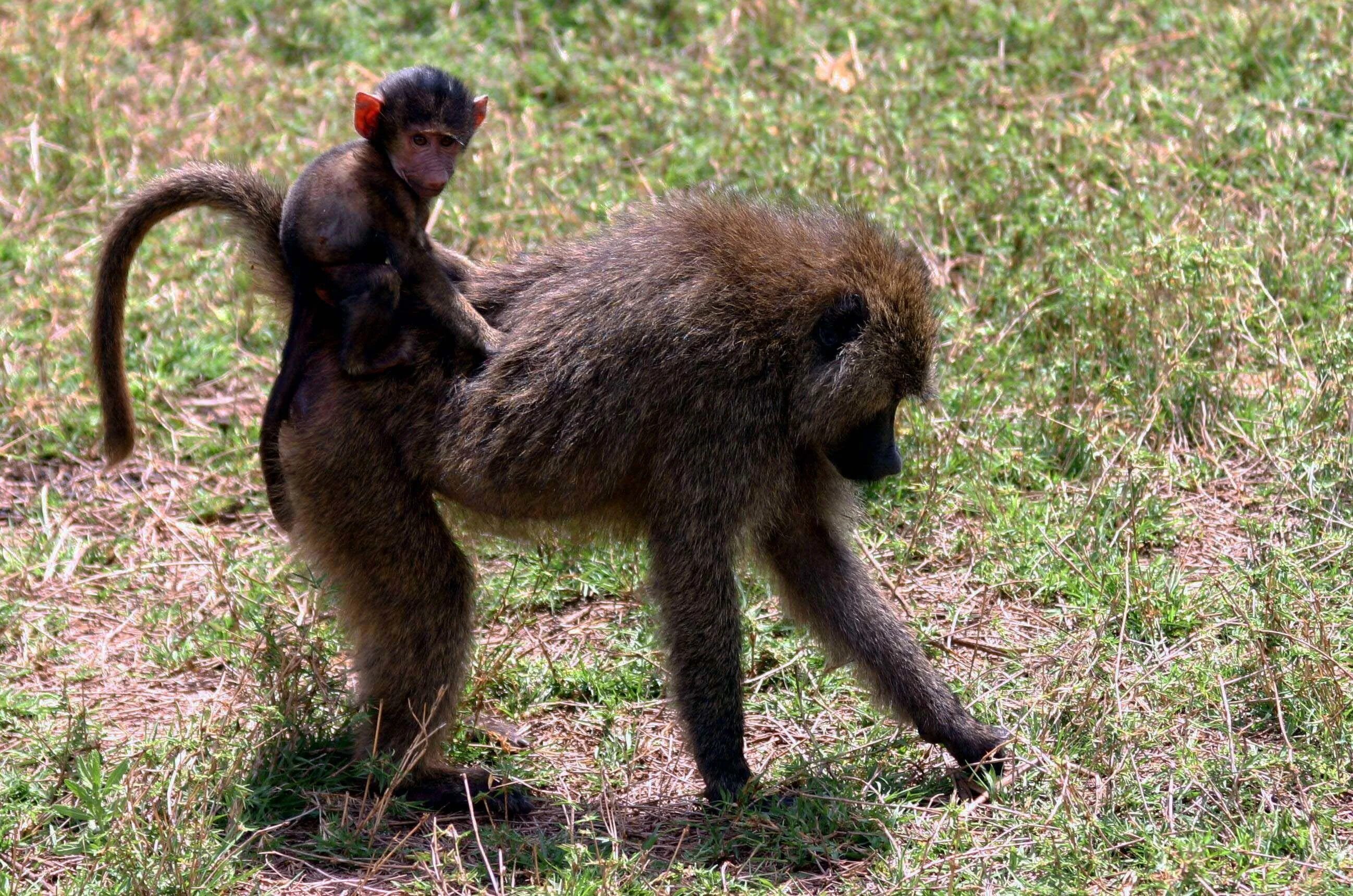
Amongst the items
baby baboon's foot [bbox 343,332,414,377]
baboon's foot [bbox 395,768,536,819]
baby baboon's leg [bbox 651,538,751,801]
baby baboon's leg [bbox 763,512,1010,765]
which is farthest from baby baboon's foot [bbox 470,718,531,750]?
baby baboon's foot [bbox 343,332,414,377]

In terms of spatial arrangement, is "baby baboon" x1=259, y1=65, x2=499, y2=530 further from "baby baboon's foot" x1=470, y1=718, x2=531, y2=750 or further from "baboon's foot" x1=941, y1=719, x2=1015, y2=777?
"baboon's foot" x1=941, y1=719, x2=1015, y2=777

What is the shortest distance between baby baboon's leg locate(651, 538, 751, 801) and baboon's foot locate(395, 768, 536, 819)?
0.52 metres

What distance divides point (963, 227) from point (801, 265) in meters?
2.29

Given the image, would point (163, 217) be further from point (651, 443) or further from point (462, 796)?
point (462, 796)

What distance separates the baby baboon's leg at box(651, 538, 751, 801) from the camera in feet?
12.7

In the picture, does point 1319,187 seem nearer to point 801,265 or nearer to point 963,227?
point 963,227

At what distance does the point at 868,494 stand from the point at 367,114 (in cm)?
218

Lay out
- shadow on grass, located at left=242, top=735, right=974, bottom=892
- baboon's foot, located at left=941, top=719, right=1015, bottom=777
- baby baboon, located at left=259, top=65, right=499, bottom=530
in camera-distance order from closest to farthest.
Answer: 1. shadow on grass, located at left=242, top=735, right=974, bottom=892
2. baby baboon, located at left=259, top=65, right=499, bottom=530
3. baboon's foot, located at left=941, top=719, right=1015, bottom=777

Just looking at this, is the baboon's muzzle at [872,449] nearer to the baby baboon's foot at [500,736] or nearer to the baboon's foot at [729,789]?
the baboon's foot at [729,789]

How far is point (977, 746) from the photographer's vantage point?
4.00 m

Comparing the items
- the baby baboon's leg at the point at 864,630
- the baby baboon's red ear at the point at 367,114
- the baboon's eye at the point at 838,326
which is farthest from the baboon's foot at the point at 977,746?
the baby baboon's red ear at the point at 367,114

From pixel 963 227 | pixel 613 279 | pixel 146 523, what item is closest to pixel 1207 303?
pixel 963 227

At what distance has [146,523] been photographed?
534 centimetres

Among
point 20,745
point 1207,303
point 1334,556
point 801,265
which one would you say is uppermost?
point 801,265
